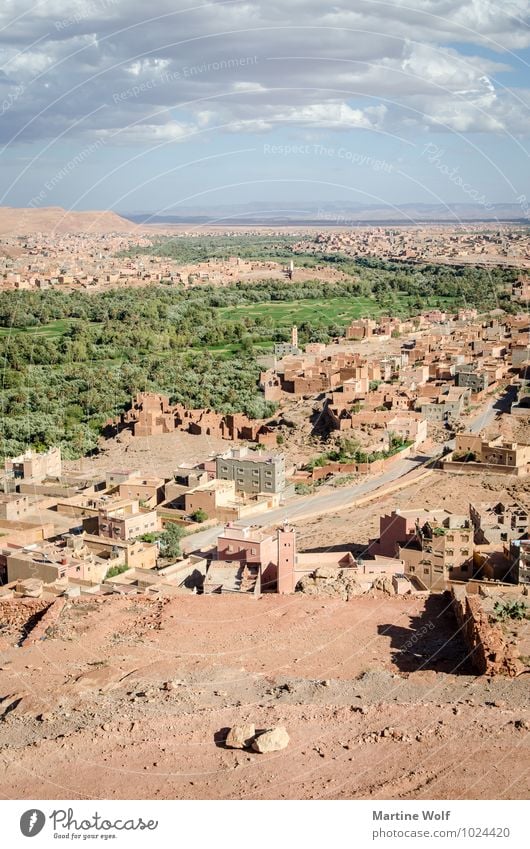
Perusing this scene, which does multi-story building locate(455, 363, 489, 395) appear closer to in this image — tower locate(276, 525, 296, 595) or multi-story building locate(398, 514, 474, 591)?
multi-story building locate(398, 514, 474, 591)

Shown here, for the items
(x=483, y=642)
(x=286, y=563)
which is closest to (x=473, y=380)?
(x=286, y=563)

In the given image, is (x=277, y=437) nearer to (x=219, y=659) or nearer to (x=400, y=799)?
(x=219, y=659)

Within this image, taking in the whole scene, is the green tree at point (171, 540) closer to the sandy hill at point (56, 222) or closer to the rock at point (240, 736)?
the rock at point (240, 736)

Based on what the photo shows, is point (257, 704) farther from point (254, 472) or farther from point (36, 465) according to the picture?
point (36, 465)

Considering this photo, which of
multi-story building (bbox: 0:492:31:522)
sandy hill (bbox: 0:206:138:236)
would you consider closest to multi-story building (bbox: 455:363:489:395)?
multi-story building (bbox: 0:492:31:522)

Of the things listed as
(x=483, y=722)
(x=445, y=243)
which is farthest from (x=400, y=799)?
(x=445, y=243)

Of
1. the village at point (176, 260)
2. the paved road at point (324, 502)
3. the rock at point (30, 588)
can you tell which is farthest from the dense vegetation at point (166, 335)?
the rock at point (30, 588)
